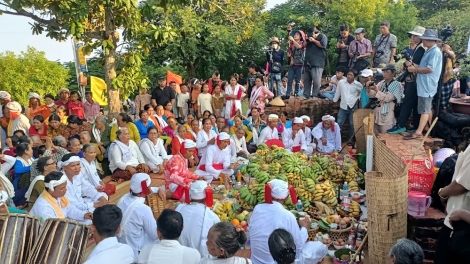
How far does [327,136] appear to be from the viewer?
31.8 ft

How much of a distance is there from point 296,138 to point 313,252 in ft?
15.7

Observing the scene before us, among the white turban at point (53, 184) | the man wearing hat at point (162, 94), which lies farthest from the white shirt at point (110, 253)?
the man wearing hat at point (162, 94)

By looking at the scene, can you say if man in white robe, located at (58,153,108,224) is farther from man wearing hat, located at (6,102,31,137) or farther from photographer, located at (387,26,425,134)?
photographer, located at (387,26,425,134)

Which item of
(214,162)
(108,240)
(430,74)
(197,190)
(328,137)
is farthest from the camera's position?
(328,137)

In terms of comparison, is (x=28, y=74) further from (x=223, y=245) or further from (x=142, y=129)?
(x=223, y=245)

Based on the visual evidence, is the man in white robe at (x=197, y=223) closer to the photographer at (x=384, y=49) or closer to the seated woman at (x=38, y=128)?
the seated woman at (x=38, y=128)

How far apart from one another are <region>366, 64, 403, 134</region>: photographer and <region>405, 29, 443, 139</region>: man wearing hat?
0.87 meters

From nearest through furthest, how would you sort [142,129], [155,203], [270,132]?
[155,203] < [142,129] < [270,132]

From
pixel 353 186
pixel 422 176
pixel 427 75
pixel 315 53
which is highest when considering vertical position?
pixel 315 53

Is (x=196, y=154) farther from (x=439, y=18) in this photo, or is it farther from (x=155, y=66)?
(x=439, y=18)

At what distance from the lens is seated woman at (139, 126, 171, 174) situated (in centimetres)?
822

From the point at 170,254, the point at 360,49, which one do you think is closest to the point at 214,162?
the point at 170,254

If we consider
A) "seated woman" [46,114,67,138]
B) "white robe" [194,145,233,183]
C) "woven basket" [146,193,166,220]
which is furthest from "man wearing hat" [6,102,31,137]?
"woven basket" [146,193,166,220]

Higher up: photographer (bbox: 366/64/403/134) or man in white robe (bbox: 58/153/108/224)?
photographer (bbox: 366/64/403/134)
